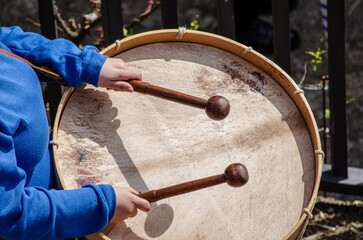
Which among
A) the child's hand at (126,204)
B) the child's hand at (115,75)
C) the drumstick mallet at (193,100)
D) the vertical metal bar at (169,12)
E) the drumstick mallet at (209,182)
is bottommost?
the child's hand at (126,204)

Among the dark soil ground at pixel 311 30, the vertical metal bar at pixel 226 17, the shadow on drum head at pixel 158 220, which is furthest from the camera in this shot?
the dark soil ground at pixel 311 30

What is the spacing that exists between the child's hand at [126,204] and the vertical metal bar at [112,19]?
96 cm

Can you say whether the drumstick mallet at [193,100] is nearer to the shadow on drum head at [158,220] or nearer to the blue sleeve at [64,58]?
the blue sleeve at [64,58]

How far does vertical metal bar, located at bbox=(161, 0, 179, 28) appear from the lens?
2.11 meters

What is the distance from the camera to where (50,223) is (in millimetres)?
1171

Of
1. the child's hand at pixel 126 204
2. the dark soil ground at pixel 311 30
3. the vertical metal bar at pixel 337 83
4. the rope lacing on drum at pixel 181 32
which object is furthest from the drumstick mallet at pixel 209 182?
the dark soil ground at pixel 311 30

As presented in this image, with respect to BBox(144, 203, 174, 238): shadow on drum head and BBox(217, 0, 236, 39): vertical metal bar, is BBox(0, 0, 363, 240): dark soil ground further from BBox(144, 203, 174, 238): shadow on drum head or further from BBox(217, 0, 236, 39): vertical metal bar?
BBox(144, 203, 174, 238): shadow on drum head

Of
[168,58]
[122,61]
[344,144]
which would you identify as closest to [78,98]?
[122,61]

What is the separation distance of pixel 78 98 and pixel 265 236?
0.66 metres

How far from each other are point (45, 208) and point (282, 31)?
1347mm

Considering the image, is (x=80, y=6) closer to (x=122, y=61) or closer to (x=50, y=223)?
(x=122, y=61)

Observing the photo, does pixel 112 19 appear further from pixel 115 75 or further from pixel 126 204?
pixel 126 204

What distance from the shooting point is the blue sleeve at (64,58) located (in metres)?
1.40

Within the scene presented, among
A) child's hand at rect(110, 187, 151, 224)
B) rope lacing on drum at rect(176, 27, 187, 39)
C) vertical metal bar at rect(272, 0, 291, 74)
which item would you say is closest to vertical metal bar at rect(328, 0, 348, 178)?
vertical metal bar at rect(272, 0, 291, 74)
